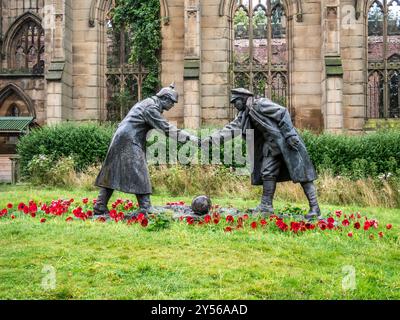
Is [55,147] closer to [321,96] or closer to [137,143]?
[137,143]

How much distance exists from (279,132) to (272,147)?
0.88ft

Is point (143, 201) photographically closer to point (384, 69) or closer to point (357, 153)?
point (357, 153)

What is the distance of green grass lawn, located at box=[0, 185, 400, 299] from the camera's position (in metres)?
4.54

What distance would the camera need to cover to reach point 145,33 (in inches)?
786

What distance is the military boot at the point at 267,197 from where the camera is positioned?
8180 mm

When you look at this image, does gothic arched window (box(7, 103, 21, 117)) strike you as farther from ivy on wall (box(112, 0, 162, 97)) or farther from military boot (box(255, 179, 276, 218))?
military boot (box(255, 179, 276, 218))

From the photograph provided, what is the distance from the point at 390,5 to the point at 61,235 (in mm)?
17739

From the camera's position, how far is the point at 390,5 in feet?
65.8

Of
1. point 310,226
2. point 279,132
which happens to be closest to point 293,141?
point 279,132

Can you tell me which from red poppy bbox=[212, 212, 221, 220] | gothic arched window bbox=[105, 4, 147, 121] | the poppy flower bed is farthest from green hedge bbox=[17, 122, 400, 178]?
red poppy bbox=[212, 212, 221, 220]

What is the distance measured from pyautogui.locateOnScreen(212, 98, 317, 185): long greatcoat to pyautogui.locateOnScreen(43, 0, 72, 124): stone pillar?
1188 cm
